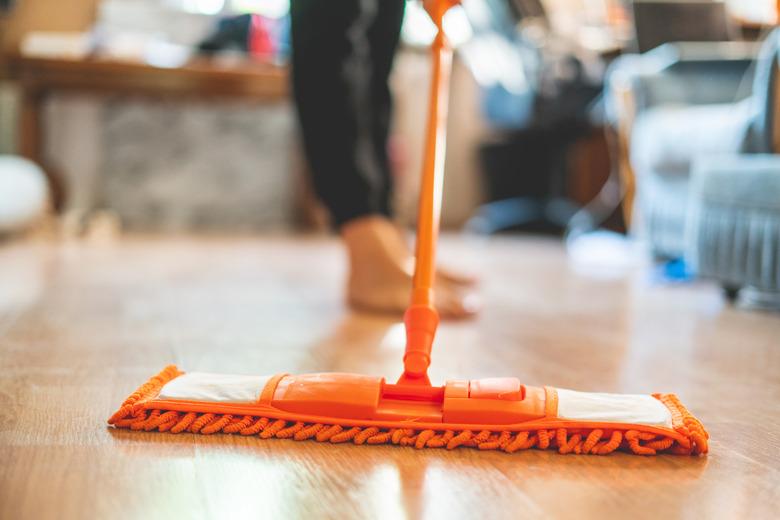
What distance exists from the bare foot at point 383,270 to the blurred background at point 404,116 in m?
0.85

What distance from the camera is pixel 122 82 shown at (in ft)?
9.18

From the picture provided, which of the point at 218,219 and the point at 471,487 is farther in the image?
the point at 218,219

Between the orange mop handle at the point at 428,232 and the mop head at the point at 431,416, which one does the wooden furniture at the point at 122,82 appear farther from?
the mop head at the point at 431,416

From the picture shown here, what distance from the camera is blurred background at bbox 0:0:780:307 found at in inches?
85.1

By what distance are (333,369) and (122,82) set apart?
2277 mm

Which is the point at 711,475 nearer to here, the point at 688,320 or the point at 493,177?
the point at 688,320

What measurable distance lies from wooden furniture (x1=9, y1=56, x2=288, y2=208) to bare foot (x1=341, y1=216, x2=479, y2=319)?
1806mm

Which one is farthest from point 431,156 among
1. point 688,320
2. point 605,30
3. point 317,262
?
point 605,30

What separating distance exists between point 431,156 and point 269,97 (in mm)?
2318

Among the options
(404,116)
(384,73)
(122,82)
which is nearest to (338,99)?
(384,73)

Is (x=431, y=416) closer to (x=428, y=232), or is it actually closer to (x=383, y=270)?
(x=428, y=232)

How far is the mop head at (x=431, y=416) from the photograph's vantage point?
0.55 m

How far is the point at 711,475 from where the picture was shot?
52 cm

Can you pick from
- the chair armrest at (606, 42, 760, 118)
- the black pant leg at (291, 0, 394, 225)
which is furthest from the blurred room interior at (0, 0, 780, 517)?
the black pant leg at (291, 0, 394, 225)
